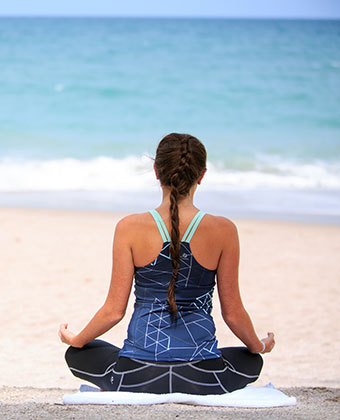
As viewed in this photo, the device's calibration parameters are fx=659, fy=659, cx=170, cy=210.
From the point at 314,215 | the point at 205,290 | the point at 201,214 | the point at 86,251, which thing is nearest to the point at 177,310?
the point at 205,290

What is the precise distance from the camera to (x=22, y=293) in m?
5.98

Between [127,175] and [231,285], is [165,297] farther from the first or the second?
[127,175]

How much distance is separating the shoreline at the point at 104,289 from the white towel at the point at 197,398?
1474 mm

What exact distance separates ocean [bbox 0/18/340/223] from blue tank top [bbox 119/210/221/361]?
272 inches

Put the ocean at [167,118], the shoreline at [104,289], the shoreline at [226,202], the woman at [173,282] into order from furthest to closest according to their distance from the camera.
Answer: the ocean at [167,118]
the shoreline at [226,202]
the shoreline at [104,289]
the woman at [173,282]

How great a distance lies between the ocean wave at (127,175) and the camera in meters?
12.3

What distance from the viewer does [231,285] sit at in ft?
8.29

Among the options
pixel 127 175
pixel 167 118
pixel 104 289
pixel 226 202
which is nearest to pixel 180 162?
pixel 104 289

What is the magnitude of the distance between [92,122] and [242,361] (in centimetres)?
1608

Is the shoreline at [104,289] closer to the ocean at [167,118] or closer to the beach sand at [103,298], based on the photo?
the beach sand at [103,298]

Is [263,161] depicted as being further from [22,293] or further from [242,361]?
[242,361]

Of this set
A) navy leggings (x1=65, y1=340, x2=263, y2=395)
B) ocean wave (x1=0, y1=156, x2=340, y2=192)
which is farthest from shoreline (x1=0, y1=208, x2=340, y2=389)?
ocean wave (x1=0, y1=156, x2=340, y2=192)

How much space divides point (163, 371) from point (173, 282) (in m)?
0.34

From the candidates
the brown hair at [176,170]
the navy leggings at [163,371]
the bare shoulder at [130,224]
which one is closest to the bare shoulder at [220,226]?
the brown hair at [176,170]
